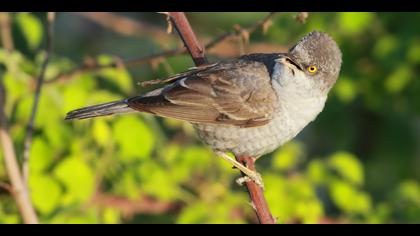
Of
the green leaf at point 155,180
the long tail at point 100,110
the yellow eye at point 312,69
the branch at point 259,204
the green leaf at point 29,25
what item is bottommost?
the branch at point 259,204

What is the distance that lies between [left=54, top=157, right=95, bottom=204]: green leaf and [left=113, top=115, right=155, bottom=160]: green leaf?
0.29 meters

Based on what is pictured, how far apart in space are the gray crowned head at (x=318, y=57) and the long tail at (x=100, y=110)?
3.34 feet

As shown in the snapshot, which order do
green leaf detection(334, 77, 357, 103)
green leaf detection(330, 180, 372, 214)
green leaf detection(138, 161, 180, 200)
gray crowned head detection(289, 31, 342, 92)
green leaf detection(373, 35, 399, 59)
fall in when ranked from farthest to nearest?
green leaf detection(334, 77, 357, 103), green leaf detection(373, 35, 399, 59), green leaf detection(330, 180, 372, 214), green leaf detection(138, 161, 180, 200), gray crowned head detection(289, 31, 342, 92)

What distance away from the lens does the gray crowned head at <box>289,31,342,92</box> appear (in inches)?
160

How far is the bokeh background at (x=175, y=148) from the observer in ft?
15.9

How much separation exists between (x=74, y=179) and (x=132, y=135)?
456 mm

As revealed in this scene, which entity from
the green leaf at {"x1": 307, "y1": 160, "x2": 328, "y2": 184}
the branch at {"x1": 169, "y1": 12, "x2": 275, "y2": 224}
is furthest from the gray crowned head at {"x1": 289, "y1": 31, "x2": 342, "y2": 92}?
the green leaf at {"x1": 307, "y1": 160, "x2": 328, "y2": 184}

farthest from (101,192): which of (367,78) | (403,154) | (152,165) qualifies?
(403,154)

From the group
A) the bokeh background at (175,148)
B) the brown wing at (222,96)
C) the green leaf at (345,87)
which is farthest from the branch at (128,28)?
the brown wing at (222,96)

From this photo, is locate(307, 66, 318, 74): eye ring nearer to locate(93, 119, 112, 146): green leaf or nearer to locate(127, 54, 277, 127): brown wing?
locate(127, 54, 277, 127): brown wing

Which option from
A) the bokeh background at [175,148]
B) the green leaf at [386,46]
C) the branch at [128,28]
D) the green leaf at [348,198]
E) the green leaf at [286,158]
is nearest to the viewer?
the bokeh background at [175,148]

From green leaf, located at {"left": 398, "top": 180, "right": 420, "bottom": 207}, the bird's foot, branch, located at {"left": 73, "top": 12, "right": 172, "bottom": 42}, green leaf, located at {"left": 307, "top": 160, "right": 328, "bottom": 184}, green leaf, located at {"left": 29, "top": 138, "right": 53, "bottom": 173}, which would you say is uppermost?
branch, located at {"left": 73, "top": 12, "right": 172, "bottom": 42}

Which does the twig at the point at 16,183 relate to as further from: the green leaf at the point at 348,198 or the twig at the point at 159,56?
the green leaf at the point at 348,198

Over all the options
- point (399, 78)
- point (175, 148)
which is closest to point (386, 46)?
point (399, 78)
